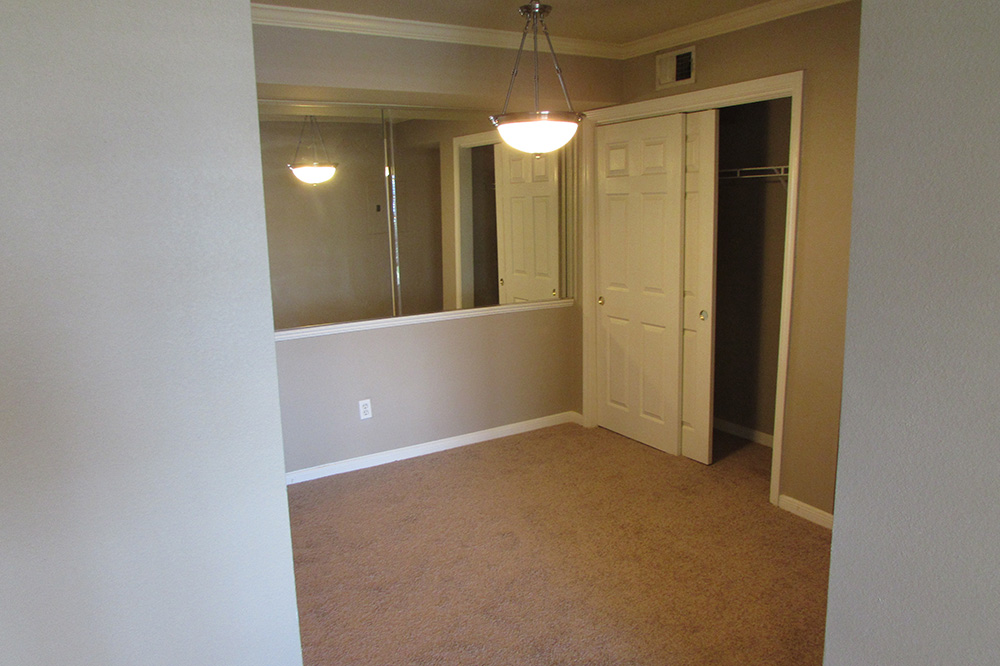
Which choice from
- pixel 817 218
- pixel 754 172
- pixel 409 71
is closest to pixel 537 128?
pixel 409 71

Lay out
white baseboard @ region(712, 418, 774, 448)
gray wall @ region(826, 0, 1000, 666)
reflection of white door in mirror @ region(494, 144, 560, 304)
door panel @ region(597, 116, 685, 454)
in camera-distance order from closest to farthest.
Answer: gray wall @ region(826, 0, 1000, 666), door panel @ region(597, 116, 685, 454), white baseboard @ region(712, 418, 774, 448), reflection of white door in mirror @ region(494, 144, 560, 304)

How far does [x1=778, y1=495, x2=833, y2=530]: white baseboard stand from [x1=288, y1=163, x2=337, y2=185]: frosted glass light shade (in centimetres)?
302

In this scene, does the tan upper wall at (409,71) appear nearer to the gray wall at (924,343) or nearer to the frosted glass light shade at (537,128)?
the frosted glass light shade at (537,128)

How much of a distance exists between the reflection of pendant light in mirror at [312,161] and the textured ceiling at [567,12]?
0.77 metres

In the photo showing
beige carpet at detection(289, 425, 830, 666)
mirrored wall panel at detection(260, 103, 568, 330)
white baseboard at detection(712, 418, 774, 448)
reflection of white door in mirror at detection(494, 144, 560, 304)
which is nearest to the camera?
beige carpet at detection(289, 425, 830, 666)

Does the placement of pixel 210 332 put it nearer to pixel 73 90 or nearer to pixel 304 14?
pixel 73 90

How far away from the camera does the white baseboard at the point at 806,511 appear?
333cm

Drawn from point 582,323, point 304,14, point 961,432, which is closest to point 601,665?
point 961,432

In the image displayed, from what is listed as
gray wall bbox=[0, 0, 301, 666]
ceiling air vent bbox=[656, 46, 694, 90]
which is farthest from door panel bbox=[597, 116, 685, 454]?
gray wall bbox=[0, 0, 301, 666]

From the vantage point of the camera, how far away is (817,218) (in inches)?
126

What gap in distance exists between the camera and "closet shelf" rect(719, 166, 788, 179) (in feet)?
13.4

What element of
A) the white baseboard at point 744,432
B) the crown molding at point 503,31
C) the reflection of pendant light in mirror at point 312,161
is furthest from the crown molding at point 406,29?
the white baseboard at point 744,432

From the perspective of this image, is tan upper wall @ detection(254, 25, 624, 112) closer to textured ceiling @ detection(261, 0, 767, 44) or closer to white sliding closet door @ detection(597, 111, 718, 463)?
textured ceiling @ detection(261, 0, 767, 44)

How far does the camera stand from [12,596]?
1.28m
